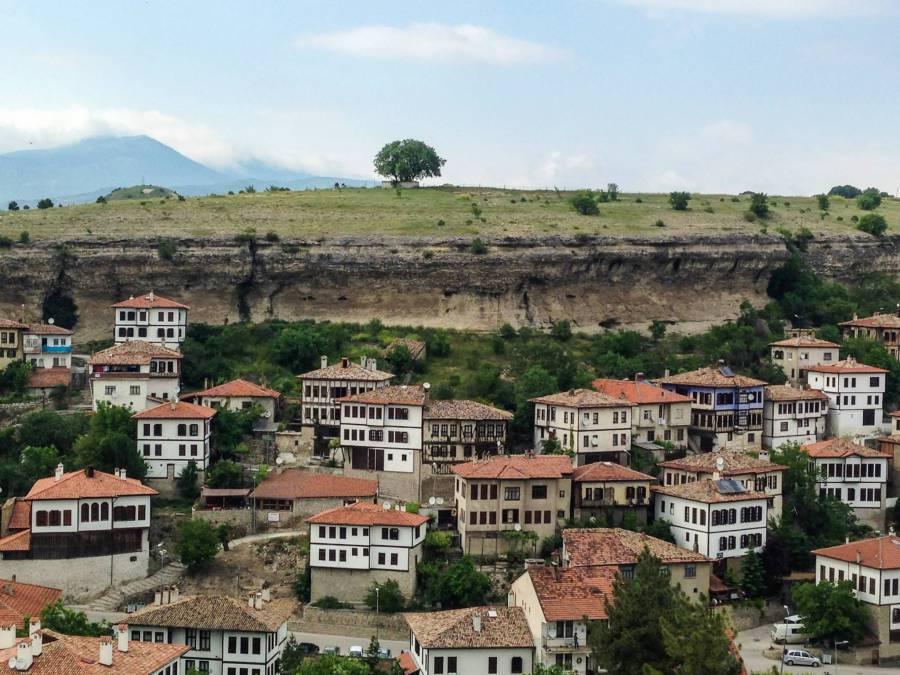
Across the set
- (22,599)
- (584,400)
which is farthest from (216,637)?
(584,400)

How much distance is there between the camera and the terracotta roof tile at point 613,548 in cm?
5834

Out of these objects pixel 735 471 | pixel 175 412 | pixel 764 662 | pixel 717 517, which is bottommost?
pixel 764 662

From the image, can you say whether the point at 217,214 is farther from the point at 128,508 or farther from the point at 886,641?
the point at 886,641

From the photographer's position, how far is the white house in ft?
205

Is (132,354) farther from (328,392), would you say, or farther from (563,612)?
(563,612)

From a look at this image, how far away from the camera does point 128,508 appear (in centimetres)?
6053

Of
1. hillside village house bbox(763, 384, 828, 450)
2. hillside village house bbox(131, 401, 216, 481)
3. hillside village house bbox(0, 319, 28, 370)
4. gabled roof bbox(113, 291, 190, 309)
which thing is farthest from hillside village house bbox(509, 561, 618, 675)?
hillside village house bbox(0, 319, 28, 370)

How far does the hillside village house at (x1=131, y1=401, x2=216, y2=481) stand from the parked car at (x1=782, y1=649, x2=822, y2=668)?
2681cm

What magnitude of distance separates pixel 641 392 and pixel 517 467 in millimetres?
12525

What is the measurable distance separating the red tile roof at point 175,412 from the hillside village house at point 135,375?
124 inches

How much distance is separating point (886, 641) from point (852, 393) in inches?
836

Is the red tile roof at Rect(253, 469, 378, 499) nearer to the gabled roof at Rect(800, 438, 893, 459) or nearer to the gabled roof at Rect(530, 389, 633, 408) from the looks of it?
the gabled roof at Rect(530, 389, 633, 408)

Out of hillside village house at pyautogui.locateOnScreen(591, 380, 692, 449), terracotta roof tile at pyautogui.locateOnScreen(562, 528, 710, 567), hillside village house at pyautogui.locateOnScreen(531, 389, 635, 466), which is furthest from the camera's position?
hillside village house at pyautogui.locateOnScreen(591, 380, 692, 449)

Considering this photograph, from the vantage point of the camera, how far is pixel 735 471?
65375 mm
